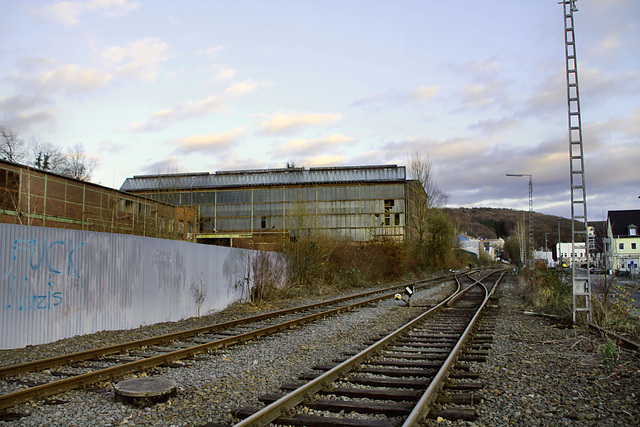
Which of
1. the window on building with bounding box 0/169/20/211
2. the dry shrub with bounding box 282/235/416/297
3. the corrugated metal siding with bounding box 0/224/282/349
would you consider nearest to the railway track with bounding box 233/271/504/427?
the corrugated metal siding with bounding box 0/224/282/349

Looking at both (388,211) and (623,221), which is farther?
(623,221)

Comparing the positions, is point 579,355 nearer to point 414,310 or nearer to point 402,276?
point 414,310

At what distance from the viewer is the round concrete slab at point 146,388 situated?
5850 mm

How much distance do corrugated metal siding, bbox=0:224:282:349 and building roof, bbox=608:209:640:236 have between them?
81.6 metres

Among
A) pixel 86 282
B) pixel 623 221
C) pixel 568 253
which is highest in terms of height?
pixel 623 221

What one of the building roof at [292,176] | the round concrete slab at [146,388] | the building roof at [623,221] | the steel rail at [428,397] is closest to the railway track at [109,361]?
the round concrete slab at [146,388]

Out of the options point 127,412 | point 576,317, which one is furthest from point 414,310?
point 127,412

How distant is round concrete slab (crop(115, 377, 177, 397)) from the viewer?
585 centimetres

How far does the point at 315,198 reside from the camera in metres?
54.2

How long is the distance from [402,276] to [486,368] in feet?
109

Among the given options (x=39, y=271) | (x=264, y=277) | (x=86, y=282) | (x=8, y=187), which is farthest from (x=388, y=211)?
(x=39, y=271)

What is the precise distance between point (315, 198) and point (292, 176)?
3798 millimetres

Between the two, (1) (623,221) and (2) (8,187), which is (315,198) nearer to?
(2) (8,187)

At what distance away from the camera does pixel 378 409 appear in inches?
217
